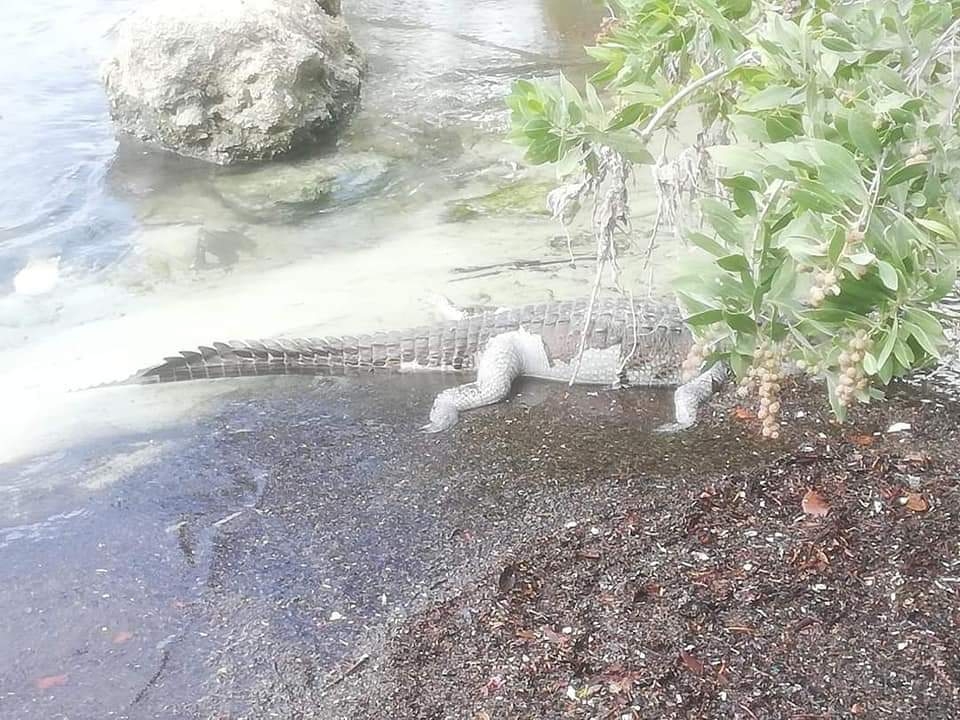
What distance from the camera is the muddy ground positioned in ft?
7.76

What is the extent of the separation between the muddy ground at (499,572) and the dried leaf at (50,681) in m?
0.02

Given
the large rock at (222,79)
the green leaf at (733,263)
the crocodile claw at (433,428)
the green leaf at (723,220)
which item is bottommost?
the crocodile claw at (433,428)

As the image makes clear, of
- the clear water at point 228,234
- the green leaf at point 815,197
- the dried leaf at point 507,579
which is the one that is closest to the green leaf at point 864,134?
the green leaf at point 815,197

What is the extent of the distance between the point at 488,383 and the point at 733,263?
239 centimetres

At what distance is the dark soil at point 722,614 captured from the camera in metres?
2.27

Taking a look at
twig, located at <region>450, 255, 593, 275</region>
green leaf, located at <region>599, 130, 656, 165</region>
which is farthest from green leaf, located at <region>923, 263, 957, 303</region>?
twig, located at <region>450, 255, 593, 275</region>

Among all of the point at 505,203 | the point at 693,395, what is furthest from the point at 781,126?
the point at 505,203

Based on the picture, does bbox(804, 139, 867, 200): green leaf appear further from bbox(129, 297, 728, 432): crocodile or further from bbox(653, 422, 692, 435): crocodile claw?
bbox(129, 297, 728, 432): crocodile

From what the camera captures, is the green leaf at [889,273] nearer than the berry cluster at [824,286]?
Yes

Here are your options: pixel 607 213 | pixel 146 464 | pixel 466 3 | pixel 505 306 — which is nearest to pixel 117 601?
pixel 146 464

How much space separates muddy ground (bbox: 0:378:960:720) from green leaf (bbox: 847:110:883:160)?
1.31 meters

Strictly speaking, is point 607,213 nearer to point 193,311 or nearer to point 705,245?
point 705,245

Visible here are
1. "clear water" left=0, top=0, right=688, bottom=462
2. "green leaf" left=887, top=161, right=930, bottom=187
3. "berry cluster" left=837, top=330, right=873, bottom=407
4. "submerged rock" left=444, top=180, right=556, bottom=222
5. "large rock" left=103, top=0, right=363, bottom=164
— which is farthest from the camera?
"large rock" left=103, top=0, right=363, bottom=164

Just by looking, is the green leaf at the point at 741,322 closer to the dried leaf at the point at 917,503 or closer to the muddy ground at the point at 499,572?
the muddy ground at the point at 499,572
